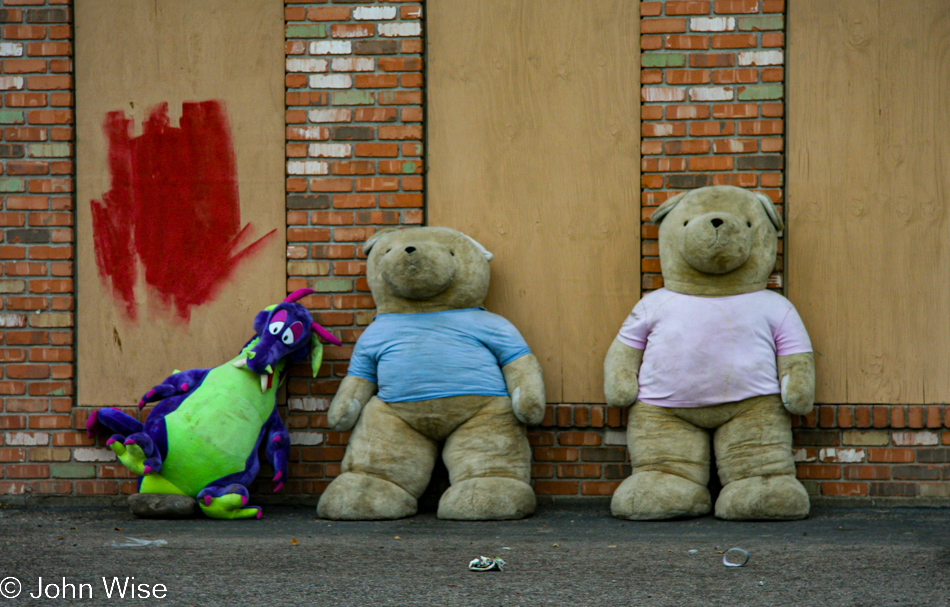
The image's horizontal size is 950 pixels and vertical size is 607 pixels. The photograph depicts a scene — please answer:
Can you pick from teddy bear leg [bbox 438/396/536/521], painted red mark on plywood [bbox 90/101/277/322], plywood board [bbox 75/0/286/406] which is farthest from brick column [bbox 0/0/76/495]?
teddy bear leg [bbox 438/396/536/521]

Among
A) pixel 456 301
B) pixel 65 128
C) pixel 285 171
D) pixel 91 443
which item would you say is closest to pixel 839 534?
pixel 456 301

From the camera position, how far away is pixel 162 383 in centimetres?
498

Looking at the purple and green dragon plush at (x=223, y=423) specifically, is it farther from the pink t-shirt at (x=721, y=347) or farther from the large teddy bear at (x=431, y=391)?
the pink t-shirt at (x=721, y=347)

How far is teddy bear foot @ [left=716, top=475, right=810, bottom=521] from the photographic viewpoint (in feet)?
14.7

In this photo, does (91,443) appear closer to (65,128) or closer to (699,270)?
(65,128)

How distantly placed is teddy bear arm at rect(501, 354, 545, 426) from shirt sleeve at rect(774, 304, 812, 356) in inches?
47.3

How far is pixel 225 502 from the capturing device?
15.4 ft

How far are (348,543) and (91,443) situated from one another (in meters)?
1.88

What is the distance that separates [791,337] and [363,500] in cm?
226

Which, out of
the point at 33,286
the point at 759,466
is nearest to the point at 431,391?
the point at 759,466

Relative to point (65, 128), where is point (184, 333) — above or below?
below

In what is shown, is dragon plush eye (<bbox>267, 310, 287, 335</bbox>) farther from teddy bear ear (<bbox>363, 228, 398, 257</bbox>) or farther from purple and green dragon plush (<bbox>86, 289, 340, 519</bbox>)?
teddy bear ear (<bbox>363, 228, 398, 257</bbox>)

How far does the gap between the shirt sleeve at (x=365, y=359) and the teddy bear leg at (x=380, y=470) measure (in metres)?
0.13

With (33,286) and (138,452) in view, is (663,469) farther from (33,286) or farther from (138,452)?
(33,286)
